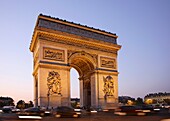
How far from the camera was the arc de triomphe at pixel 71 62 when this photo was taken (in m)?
27.8

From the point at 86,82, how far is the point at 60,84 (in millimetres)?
8187

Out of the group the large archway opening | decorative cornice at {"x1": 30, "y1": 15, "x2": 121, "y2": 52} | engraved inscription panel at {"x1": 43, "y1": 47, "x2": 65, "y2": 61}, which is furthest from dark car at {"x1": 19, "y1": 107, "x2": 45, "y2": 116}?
the large archway opening

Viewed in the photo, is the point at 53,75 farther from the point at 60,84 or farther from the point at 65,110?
the point at 65,110

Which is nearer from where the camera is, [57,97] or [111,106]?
[57,97]

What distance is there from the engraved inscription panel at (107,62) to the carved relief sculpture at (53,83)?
8317mm

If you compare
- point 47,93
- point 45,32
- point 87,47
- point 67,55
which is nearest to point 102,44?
point 87,47

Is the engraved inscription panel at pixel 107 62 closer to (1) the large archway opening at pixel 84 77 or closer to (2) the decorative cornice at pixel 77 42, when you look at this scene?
(2) the decorative cornice at pixel 77 42

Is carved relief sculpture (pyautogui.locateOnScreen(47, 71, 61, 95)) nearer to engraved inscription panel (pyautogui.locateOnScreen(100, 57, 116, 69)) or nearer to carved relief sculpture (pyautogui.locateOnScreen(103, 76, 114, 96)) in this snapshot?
carved relief sculpture (pyautogui.locateOnScreen(103, 76, 114, 96))

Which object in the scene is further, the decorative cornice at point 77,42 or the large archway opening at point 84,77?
the large archway opening at point 84,77

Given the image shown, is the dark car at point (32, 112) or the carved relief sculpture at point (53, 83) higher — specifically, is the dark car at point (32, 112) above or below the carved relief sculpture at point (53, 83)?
below

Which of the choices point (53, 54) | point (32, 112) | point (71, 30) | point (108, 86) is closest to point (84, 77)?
point (108, 86)

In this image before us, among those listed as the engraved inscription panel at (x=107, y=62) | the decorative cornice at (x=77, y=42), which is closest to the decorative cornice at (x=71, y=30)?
the decorative cornice at (x=77, y=42)

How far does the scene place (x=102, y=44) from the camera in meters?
33.8

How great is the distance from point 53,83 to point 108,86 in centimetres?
971
